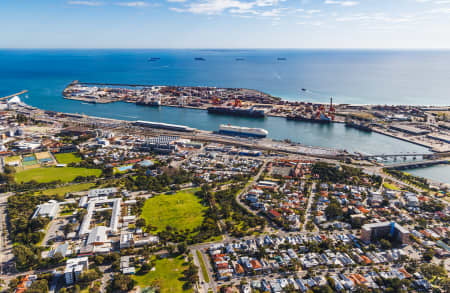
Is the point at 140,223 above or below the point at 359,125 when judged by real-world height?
below

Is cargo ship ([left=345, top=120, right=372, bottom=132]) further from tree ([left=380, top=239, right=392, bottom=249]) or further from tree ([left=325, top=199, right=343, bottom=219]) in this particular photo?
A: tree ([left=380, top=239, right=392, bottom=249])

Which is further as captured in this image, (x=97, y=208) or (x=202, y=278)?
(x=97, y=208)

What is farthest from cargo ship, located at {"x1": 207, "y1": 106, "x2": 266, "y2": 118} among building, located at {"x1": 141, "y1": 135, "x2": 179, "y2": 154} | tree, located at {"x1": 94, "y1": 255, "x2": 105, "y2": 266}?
tree, located at {"x1": 94, "y1": 255, "x2": 105, "y2": 266}

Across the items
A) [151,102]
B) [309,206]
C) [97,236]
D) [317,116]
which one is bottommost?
[97,236]

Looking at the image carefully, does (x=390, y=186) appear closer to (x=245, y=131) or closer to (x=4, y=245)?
(x=245, y=131)

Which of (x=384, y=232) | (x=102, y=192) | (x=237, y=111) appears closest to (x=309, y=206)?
(x=384, y=232)

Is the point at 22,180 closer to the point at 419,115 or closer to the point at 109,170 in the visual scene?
the point at 109,170

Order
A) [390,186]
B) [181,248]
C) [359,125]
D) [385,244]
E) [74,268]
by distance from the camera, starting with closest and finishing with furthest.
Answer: [74,268]
[181,248]
[385,244]
[390,186]
[359,125]
